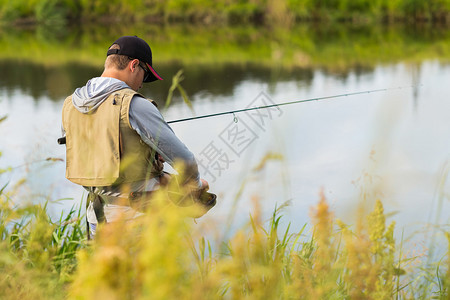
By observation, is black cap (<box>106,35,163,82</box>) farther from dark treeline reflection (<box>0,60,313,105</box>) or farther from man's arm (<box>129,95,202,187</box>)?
dark treeline reflection (<box>0,60,313,105</box>)

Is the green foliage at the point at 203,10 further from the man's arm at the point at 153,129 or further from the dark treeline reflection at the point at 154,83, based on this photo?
the man's arm at the point at 153,129

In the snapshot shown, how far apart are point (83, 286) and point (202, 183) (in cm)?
149

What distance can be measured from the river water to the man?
0.17 m

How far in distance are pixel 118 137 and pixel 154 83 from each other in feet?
42.7

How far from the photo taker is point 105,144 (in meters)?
2.36

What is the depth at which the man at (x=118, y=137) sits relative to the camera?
233cm

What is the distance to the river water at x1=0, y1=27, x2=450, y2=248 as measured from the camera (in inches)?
68.1

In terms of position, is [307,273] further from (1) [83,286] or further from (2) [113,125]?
(2) [113,125]

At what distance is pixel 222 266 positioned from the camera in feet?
4.00

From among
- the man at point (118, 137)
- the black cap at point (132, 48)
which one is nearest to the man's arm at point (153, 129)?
the man at point (118, 137)

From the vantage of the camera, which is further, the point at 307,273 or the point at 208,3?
the point at 208,3

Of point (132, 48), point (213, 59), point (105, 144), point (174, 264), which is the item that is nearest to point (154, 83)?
point (213, 59)

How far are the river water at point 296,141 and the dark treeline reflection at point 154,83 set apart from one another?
0.06 meters

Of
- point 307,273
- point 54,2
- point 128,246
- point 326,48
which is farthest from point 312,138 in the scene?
point 54,2
